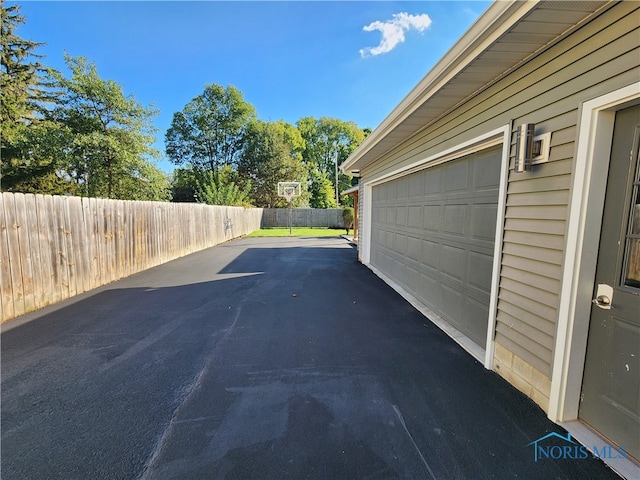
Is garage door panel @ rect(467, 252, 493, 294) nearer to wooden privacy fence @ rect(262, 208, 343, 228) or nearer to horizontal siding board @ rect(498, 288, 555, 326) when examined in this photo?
horizontal siding board @ rect(498, 288, 555, 326)

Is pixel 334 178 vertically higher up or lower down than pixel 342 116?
lower down

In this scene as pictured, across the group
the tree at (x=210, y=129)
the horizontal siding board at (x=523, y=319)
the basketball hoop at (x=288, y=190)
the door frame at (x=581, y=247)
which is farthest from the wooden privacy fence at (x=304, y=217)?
the door frame at (x=581, y=247)

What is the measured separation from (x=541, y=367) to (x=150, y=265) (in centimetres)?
811

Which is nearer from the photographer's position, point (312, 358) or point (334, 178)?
point (312, 358)

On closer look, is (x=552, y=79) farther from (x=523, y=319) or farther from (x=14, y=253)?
(x=14, y=253)

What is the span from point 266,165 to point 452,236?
26.0 metres

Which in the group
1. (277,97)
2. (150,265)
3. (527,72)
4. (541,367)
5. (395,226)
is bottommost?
(150,265)

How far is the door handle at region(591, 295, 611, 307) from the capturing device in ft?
5.45

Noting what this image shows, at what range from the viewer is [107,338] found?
3191 mm

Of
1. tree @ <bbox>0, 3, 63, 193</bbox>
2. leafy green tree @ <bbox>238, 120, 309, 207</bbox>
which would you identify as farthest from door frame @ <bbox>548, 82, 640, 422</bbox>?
leafy green tree @ <bbox>238, 120, 309, 207</bbox>

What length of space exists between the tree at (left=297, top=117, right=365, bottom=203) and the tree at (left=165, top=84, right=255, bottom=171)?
9069 mm

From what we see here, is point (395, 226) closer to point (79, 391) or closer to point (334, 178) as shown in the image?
point (79, 391)

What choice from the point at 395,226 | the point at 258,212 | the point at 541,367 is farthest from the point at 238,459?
the point at 258,212

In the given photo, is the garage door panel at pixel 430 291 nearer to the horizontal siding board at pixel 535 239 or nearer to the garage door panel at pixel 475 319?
the garage door panel at pixel 475 319
